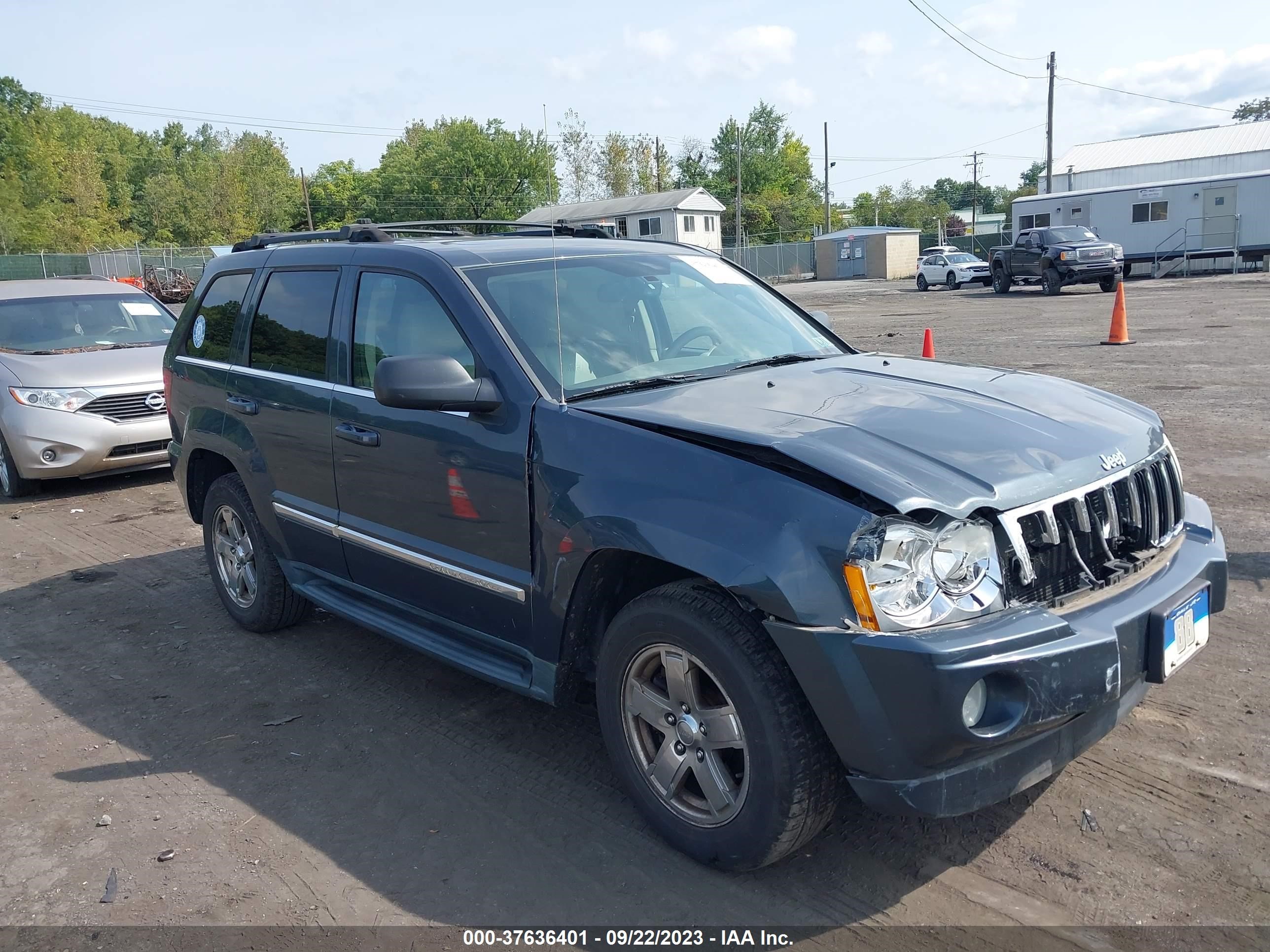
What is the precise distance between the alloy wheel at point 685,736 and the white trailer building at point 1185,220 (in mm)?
36118

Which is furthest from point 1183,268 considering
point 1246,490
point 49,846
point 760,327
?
point 49,846

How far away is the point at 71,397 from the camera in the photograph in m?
8.80

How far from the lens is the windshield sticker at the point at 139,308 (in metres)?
10.3

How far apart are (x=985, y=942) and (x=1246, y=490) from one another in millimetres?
5125

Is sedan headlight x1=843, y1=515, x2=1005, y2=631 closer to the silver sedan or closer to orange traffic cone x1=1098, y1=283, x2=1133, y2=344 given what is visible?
the silver sedan

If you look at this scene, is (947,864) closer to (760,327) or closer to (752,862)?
(752,862)

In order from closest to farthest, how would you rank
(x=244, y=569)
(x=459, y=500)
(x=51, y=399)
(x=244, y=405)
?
1. (x=459, y=500)
2. (x=244, y=405)
3. (x=244, y=569)
4. (x=51, y=399)

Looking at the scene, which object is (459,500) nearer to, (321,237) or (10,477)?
(321,237)

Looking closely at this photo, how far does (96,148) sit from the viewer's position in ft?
303

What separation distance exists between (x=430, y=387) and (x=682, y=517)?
1027 mm

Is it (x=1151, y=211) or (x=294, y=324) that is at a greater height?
(x=1151, y=211)

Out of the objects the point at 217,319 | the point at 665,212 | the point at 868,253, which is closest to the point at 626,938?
the point at 217,319

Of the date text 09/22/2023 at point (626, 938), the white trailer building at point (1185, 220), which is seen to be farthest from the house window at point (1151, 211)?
the date text 09/22/2023 at point (626, 938)

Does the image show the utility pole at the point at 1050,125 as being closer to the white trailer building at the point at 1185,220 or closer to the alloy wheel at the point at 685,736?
the white trailer building at the point at 1185,220
